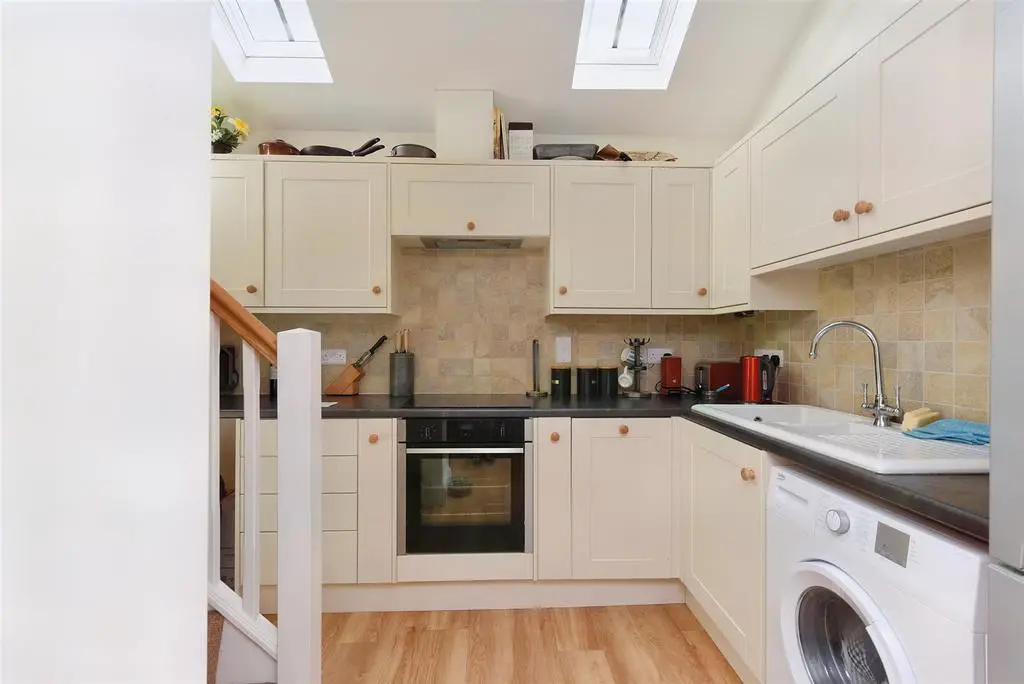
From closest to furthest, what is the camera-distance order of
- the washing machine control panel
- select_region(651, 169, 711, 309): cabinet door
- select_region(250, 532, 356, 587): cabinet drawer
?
the washing machine control panel
select_region(250, 532, 356, 587): cabinet drawer
select_region(651, 169, 711, 309): cabinet door

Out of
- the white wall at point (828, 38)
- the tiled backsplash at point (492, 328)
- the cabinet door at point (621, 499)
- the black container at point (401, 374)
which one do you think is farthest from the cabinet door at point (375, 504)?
the white wall at point (828, 38)

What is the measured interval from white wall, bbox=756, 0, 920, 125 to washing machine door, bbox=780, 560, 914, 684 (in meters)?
1.60

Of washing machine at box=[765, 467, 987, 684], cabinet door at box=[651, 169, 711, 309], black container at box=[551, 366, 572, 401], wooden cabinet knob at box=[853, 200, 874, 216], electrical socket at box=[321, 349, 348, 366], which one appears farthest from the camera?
electrical socket at box=[321, 349, 348, 366]

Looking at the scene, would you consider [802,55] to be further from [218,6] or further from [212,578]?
[212,578]

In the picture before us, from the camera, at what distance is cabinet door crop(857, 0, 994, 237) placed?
1.16m

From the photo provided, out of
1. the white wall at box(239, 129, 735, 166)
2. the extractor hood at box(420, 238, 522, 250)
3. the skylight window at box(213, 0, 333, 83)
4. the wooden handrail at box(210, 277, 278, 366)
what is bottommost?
the wooden handrail at box(210, 277, 278, 366)

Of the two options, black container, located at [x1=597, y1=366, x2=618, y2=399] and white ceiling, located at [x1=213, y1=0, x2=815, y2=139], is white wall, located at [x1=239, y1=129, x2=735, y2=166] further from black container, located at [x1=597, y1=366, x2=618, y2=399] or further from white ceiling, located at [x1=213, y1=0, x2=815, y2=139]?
black container, located at [x1=597, y1=366, x2=618, y2=399]

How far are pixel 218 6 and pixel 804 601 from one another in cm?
328

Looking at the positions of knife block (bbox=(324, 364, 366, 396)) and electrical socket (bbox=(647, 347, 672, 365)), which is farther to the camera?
electrical socket (bbox=(647, 347, 672, 365))

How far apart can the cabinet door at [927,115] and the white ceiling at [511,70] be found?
1101mm

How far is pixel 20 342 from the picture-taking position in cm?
32

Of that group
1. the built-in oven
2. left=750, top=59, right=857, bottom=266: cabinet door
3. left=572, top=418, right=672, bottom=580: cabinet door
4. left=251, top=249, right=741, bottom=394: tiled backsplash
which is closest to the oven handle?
the built-in oven

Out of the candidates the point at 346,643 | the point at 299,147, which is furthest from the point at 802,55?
the point at 346,643

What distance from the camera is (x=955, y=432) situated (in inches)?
55.0
